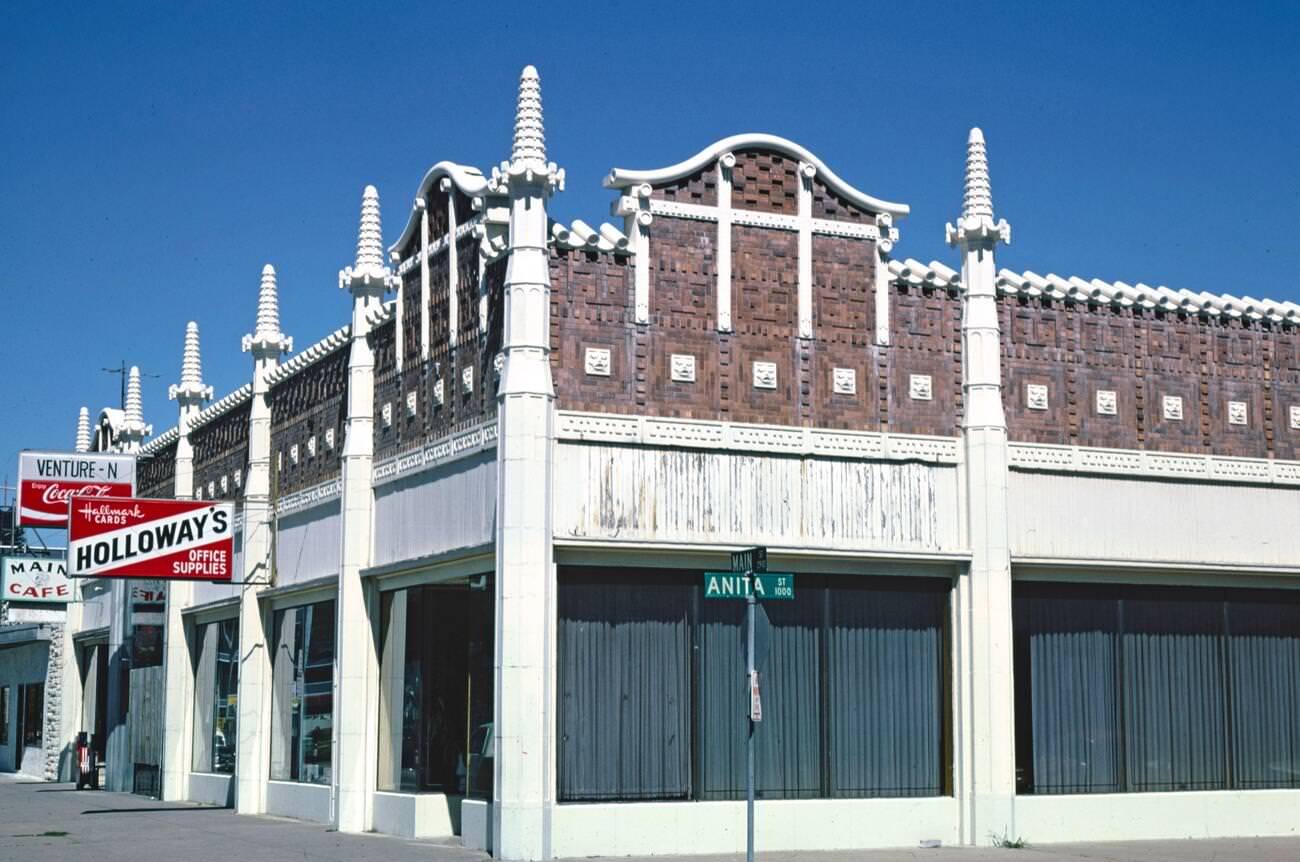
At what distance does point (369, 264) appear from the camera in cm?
3022

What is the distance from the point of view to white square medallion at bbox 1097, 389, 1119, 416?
27.2 m

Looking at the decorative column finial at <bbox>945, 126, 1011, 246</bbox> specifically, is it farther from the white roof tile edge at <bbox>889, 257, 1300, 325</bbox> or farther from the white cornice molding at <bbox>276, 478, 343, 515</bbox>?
the white cornice molding at <bbox>276, 478, 343, 515</bbox>

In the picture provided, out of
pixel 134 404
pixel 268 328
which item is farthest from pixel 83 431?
pixel 268 328

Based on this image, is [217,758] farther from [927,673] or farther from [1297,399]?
[1297,399]

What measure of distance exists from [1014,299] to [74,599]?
29.5 m

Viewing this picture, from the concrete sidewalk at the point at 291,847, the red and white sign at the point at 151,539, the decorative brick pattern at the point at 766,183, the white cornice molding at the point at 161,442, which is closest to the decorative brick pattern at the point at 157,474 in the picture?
the white cornice molding at the point at 161,442

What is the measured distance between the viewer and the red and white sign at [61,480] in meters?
42.4

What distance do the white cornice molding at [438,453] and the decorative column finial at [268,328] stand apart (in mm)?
7870

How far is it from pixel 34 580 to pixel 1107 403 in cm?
3052

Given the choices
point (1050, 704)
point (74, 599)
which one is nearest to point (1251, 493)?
point (1050, 704)

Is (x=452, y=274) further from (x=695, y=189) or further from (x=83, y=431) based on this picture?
(x=83, y=431)

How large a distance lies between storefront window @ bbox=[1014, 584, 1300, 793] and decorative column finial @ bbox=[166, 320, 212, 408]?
21956 millimetres

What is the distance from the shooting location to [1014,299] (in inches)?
1061

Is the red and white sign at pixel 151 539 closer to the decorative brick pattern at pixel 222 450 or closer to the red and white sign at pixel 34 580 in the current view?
the decorative brick pattern at pixel 222 450
